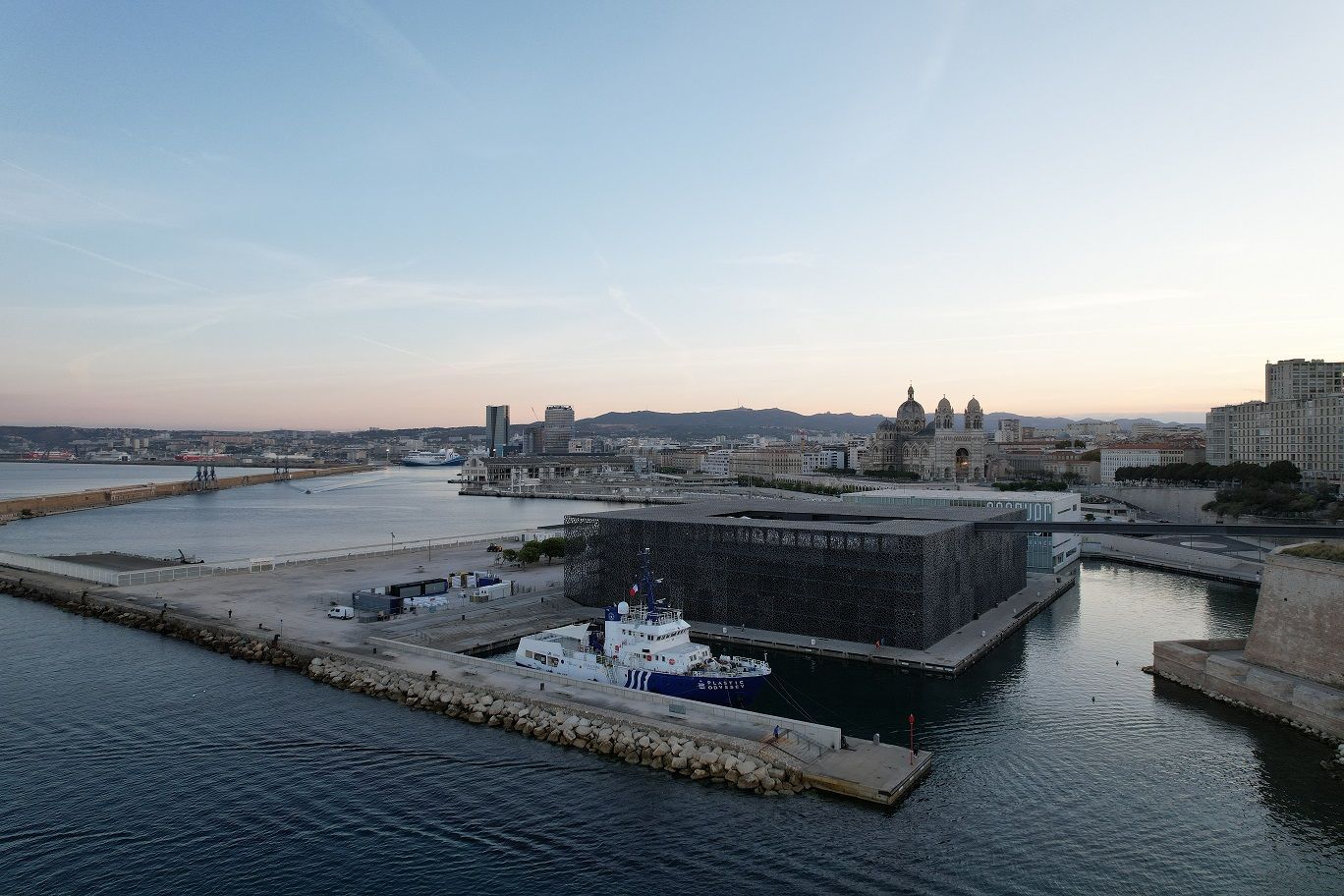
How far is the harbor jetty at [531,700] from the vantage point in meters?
19.1

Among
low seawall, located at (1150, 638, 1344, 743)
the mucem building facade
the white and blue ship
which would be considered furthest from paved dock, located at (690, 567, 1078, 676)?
low seawall, located at (1150, 638, 1344, 743)

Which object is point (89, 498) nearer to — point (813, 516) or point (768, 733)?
point (813, 516)

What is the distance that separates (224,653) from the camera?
30141 mm

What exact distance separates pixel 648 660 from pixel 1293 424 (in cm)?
9012

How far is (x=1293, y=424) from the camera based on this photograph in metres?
86.8

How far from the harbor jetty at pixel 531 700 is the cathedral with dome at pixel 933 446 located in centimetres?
10384

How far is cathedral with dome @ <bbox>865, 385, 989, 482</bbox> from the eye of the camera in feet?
429

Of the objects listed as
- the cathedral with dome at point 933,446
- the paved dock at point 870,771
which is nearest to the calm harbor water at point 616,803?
the paved dock at point 870,771

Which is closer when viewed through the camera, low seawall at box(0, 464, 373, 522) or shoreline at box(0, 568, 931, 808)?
shoreline at box(0, 568, 931, 808)

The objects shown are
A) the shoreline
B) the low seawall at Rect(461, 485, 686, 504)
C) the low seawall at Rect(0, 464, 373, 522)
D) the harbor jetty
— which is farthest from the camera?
the low seawall at Rect(461, 485, 686, 504)

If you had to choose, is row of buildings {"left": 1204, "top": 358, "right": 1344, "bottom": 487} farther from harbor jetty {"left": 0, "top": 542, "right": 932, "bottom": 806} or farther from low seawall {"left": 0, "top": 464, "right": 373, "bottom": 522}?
low seawall {"left": 0, "top": 464, "right": 373, "bottom": 522}

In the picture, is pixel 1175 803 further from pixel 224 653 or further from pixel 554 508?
pixel 554 508

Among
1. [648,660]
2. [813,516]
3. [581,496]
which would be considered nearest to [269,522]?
[581,496]

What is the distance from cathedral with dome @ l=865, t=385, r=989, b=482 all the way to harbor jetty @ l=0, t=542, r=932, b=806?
104m
